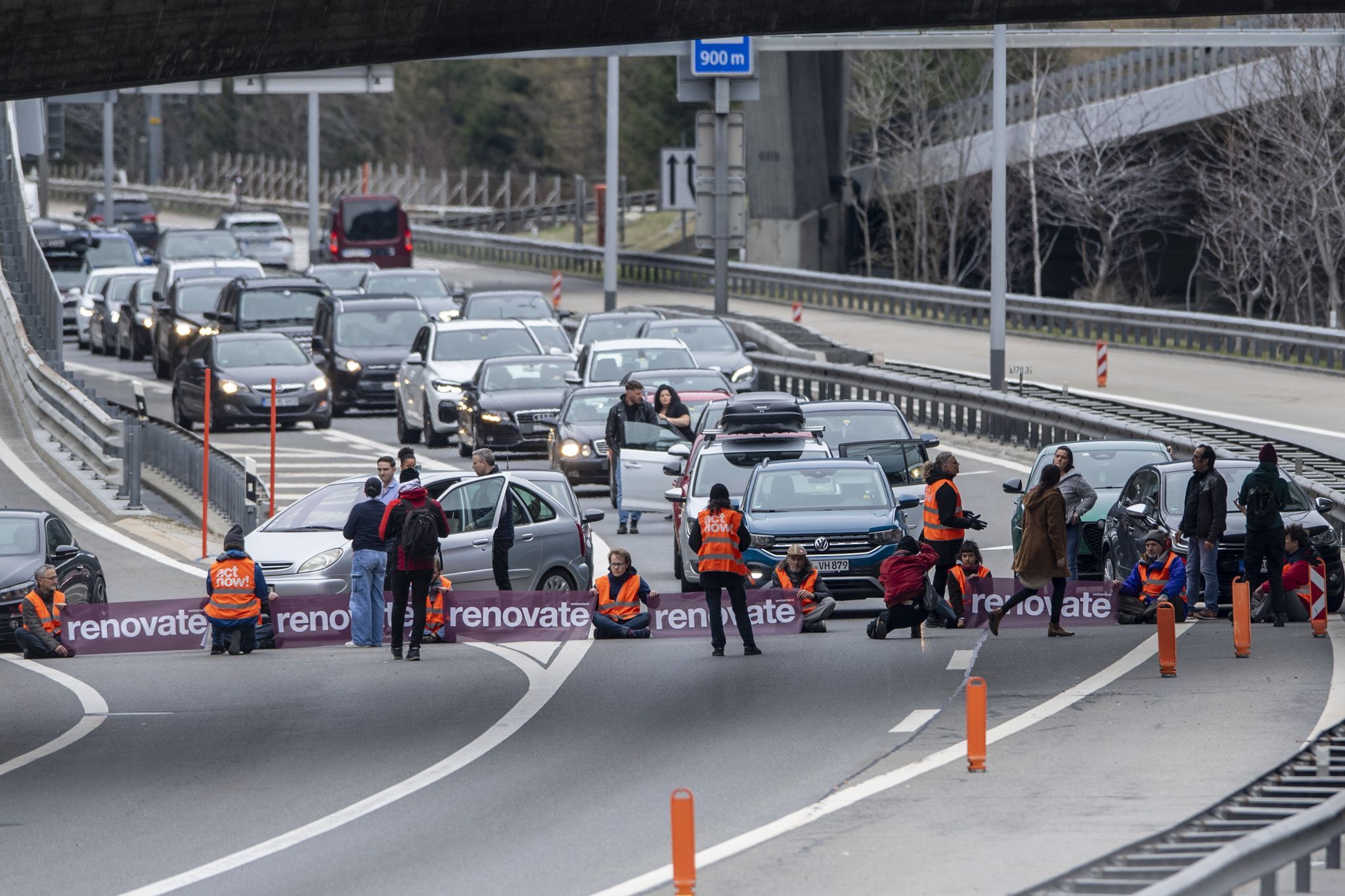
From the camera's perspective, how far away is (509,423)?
31.3 metres

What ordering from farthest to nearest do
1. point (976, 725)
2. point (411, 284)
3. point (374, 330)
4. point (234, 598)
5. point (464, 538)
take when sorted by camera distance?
point (411, 284) → point (374, 330) → point (464, 538) → point (234, 598) → point (976, 725)

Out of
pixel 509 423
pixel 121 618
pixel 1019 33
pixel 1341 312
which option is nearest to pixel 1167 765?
pixel 121 618

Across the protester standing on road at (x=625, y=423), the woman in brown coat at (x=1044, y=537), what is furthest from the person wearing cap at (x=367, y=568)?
the protester standing on road at (x=625, y=423)

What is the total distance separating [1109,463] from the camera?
78.0ft

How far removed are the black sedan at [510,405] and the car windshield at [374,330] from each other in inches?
227

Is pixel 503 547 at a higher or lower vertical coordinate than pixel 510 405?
lower

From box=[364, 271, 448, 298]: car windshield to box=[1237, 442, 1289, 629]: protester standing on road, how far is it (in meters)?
27.7

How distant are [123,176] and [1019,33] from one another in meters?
74.4

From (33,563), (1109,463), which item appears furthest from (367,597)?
(1109,463)

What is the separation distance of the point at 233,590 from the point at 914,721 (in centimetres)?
689

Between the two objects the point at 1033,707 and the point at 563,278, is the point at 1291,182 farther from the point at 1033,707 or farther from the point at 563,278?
the point at 1033,707

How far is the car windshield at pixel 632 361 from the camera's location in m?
33.0

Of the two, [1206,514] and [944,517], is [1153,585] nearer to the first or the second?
[1206,514]

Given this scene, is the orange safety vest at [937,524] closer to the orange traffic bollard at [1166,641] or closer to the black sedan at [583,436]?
the orange traffic bollard at [1166,641]
